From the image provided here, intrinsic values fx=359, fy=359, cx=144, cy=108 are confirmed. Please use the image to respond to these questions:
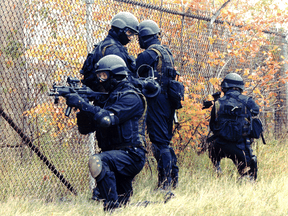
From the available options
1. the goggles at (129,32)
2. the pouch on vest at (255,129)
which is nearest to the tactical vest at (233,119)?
the pouch on vest at (255,129)

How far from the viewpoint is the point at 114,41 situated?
466 centimetres

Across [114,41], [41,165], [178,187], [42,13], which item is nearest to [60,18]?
[42,13]

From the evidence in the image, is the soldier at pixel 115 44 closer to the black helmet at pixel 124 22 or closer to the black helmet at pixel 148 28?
the black helmet at pixel 124 22

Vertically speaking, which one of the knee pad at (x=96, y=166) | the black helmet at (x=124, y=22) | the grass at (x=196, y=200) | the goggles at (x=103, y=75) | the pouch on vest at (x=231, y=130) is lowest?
the grass at (x=196, y=200)

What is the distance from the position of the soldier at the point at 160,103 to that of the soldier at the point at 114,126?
922 millimetres

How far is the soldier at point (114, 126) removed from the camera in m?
3.76

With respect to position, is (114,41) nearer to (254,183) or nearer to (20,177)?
(20,177)

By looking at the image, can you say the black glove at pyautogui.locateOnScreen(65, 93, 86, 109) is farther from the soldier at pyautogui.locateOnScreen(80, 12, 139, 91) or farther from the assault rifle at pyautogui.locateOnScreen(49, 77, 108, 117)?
the soldier at pyautogui.locateOnScreen(80, 12, 139, 91)

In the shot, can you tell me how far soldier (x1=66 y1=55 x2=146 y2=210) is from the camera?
3.76m

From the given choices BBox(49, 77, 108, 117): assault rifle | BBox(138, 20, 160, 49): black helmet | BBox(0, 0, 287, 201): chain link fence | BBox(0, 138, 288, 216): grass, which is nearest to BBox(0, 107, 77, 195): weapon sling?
BBox(0, 0, 287, 201): chain link fence

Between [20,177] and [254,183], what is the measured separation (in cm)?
345

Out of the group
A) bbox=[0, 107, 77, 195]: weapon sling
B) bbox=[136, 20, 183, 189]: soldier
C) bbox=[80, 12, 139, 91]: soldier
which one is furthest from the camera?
bbox=[136, 20, 183, 189]: soldier

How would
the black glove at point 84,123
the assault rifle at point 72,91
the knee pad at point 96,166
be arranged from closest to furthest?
the assault rifle at point 72,91 → the knee pad at point 96,166 → the black glove at point 84,123

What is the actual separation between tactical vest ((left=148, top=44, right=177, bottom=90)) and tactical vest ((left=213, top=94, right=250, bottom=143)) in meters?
1.08
